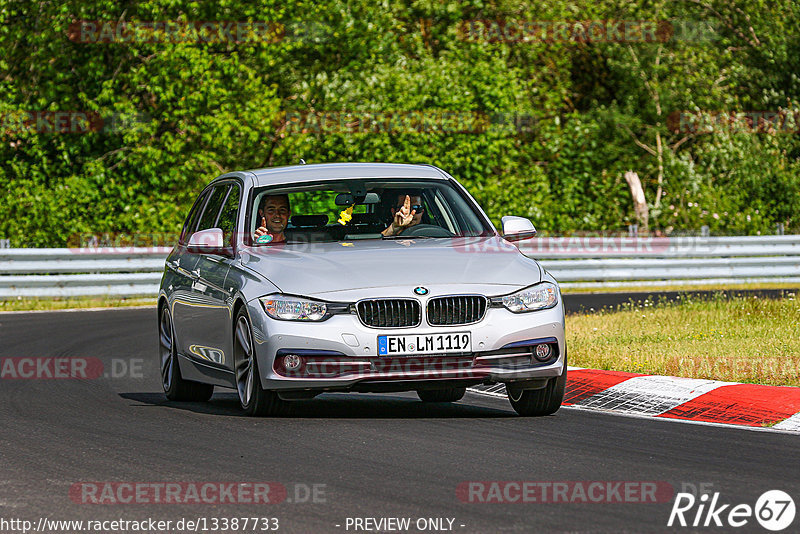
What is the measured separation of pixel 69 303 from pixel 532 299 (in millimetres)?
16531

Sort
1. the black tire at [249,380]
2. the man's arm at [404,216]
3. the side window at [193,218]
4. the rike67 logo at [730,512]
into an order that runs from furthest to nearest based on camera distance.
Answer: the side window at [193,218]
the man's arm at [404,216]
the black tire at [249,380]
the rike67 logo at [730,512]

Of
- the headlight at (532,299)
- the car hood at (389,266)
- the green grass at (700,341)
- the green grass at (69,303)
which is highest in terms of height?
the car hood at (389,266)

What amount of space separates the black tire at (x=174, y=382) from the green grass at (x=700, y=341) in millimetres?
3235

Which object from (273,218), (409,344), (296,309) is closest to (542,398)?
(409,344)

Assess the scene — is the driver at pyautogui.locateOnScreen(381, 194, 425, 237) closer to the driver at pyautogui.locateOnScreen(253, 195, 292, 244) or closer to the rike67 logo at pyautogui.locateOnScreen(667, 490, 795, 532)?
the driver at pyautogui.locateOnScreen(253, 195, 292, 244)

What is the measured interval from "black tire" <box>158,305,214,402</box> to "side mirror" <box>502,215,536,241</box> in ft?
8.67

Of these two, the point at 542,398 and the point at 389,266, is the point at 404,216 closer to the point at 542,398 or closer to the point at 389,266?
the point at 389,266

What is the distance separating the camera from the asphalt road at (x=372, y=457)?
6238 millimetres

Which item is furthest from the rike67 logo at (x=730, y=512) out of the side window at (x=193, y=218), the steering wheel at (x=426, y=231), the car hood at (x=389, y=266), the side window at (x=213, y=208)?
the side window at (x=193, y=218)

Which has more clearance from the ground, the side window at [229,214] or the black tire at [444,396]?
the side window at [229,214]

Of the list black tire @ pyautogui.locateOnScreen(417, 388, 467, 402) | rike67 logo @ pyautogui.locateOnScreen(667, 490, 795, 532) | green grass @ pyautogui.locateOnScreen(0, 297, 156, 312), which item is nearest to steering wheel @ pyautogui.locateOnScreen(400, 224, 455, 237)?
black tire @ pyautogui.locateOnScreen(417, 388, 467, 402)

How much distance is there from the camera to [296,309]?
29.4ft

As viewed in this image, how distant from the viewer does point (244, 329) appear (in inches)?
370

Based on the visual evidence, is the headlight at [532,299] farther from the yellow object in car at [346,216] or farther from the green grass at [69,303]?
the green grass at [69,303]
